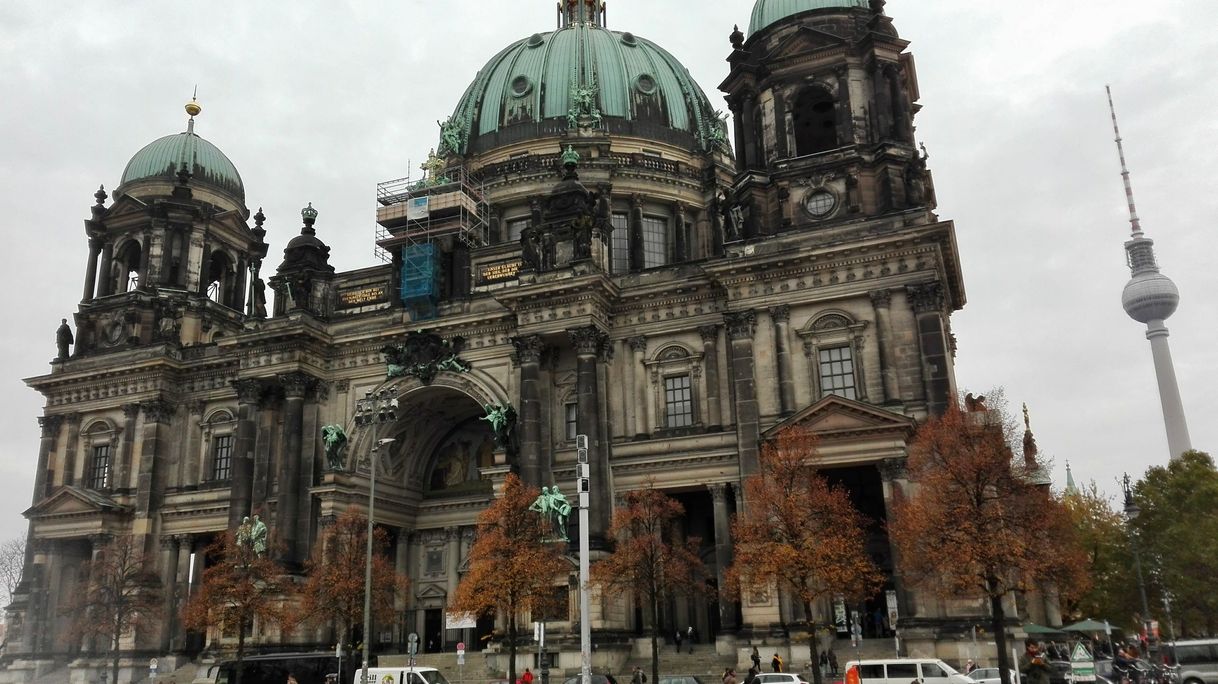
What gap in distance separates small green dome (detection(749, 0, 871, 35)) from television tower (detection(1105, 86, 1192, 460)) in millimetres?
116421

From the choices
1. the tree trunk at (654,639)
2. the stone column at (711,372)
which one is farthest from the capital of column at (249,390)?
the tree trunk at (654,639)

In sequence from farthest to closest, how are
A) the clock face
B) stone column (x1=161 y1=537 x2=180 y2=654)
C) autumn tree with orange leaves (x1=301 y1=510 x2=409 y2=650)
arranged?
stone column (x1=161 y1=537 x2=180 y2=654) → the clock face → autumn tree with orange leaves (x1=301 y1=510 x2=409 y2=650)

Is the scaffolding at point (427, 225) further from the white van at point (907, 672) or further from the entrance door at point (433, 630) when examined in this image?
the white van at point (907, 672)

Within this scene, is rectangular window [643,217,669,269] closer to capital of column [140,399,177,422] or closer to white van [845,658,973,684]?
capital of column [140,399,177,422]

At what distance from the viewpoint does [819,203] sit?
139 ft

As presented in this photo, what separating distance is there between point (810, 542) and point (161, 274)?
135 ft

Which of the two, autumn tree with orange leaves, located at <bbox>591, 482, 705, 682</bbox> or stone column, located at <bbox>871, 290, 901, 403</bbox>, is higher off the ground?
stone column, located at <bbox>871, 290, 901, 403</bbox>

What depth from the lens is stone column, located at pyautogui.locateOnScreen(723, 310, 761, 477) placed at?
131ft

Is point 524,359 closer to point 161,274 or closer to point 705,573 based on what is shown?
point 705,573

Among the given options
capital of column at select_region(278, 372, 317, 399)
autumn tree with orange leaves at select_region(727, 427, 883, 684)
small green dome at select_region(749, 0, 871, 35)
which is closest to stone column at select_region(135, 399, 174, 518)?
capital of column at select_region(278, 372, 317, 399)

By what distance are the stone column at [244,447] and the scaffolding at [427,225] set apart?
875 cm

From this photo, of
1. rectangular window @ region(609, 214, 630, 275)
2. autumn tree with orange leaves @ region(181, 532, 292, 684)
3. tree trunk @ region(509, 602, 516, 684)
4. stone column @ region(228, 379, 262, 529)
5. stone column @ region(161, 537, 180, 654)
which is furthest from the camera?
rectangular window @ region(609, 214, 630, 275)

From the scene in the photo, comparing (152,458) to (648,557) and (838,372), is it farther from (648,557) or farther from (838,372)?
(838,372)

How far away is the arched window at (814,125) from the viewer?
150 ft
